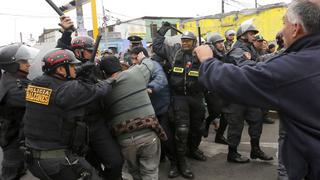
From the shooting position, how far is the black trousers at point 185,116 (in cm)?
530

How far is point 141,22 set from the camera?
42.6 metres

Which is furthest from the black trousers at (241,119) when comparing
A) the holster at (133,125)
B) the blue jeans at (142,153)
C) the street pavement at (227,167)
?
the holster at (133,125)

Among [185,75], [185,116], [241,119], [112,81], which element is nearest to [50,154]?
[112,81]

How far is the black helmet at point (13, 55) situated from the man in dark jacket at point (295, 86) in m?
3.16

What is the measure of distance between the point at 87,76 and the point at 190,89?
1.99 m

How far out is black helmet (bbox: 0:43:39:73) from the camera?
172 inches

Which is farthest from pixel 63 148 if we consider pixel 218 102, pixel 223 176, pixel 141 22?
pixel 141 22

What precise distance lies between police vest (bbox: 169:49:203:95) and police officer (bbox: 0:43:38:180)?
2015 mm

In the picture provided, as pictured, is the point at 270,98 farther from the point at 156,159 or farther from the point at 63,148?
the point at 156,159

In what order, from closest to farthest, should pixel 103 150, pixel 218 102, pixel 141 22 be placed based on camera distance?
pixel 103 150 → pixel 218 102 → pixel 141 22

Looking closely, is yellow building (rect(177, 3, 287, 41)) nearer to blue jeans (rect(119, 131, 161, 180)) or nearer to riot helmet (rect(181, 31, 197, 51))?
riot helmet (rect(181, 31, 197, 51))

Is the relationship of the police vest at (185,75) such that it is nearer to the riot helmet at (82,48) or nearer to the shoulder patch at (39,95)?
the riot helmet at (82,48)

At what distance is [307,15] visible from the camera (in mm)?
1881

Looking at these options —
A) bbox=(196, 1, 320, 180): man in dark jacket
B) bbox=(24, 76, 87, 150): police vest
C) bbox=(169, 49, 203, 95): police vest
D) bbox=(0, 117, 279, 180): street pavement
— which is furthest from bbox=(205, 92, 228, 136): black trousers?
bbox=(196, 1, 320, 180): man in dark jacket
